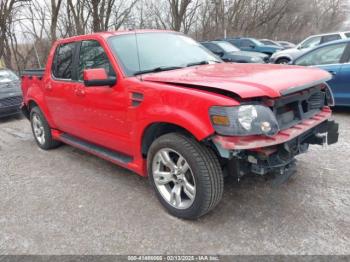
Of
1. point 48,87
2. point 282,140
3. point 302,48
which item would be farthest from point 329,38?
point 282,140

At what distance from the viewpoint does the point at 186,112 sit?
2689mm

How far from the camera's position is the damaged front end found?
249 centimetres

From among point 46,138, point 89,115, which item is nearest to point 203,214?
point 89,115

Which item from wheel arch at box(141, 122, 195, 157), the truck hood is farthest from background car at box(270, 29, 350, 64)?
wheel arch at box(141, 122, 195, 157)

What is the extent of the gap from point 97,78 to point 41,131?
280 cm

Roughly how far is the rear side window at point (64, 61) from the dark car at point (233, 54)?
28.7 feet

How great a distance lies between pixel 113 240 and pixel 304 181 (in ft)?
7.55

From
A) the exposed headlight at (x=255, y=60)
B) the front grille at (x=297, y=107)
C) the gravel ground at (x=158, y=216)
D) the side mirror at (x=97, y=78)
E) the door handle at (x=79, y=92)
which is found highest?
the side mirror at (x=97, y=78)

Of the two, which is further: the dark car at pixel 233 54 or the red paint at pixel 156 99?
the dark car at pixel 233 54

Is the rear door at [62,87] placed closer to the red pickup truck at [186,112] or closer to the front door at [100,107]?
the red pickup truck at [186,112]

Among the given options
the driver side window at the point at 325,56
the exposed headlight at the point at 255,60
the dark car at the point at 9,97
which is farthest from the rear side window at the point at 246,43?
the dark car at the point at 9,97

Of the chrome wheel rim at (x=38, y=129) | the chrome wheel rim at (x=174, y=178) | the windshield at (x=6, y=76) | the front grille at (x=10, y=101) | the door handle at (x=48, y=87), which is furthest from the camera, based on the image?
the windshield at (x=6, y=76)

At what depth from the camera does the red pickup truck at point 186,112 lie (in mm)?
2521

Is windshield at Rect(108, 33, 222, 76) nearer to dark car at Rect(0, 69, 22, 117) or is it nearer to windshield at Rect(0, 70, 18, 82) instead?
dark car at Rect(0, 69, 22, 117)
